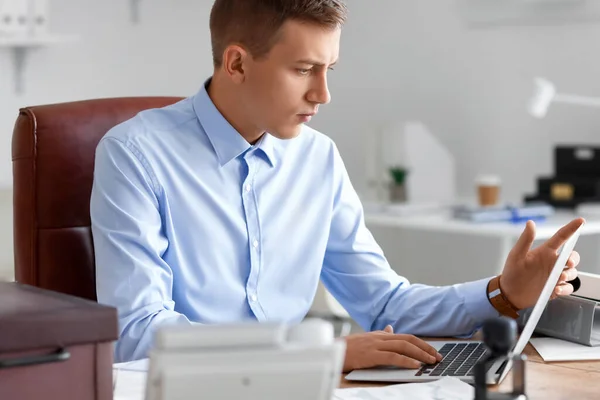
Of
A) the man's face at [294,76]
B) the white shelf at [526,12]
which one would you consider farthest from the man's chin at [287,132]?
the white shelf at [526,12]

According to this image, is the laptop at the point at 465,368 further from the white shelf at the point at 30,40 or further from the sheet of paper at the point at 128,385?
the white shelf at the point at 30,40

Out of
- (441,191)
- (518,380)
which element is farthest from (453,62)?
(518,380)

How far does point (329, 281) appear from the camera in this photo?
1.81 meters

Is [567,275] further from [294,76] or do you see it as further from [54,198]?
[54,198]

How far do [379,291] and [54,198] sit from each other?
577 mm

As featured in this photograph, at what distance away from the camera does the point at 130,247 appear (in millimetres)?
1480

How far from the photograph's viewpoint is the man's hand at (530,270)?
57.2 inches

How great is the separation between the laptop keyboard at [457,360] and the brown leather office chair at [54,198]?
24.9 inches

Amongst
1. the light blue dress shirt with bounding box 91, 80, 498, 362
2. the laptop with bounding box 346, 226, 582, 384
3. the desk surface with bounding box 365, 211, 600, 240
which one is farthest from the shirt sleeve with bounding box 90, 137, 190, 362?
the desk surface with bounding box 365, 211, 600, 240

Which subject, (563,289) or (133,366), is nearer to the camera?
(133,366)

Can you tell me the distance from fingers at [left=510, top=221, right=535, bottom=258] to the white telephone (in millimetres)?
704

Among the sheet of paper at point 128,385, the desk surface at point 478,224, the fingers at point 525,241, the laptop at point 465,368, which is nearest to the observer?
the sheet of paper at point 128,385

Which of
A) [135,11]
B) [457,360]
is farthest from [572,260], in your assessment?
[135,11]

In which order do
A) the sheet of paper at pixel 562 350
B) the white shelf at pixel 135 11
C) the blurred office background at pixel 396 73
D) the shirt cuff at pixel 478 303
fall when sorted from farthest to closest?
the white shelf at pixel 135 11, the blurred office background at pixel 396 73, the shirt cuff at pixel 478 303, the sheet of paper at pixel 562 350
